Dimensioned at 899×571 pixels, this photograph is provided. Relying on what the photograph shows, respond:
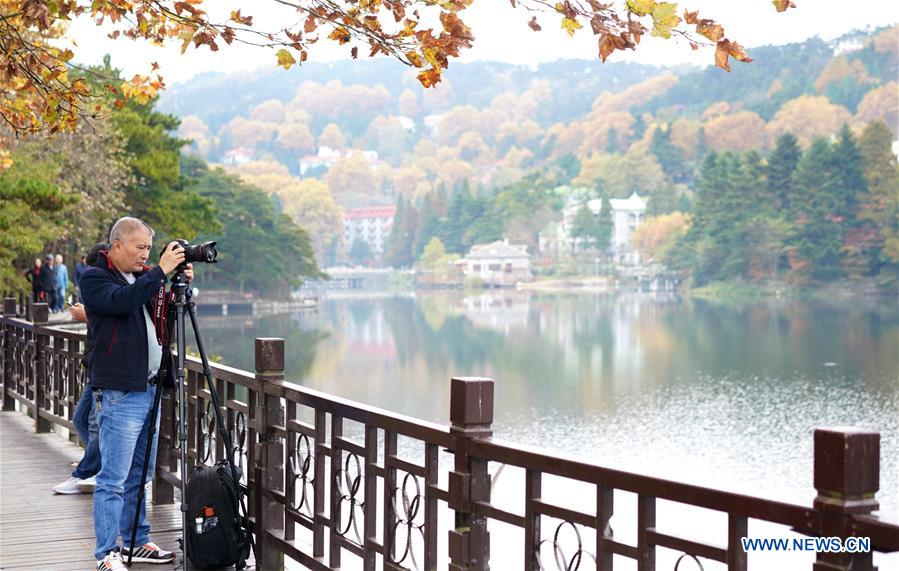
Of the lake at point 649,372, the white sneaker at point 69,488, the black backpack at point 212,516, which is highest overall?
the black backpack at point 212,516

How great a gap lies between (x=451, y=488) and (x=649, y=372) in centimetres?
4169

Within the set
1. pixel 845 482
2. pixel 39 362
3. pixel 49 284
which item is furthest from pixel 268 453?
pixel 49 284

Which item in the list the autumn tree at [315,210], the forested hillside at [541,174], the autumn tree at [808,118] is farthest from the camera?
the autumn tree at [315,210]

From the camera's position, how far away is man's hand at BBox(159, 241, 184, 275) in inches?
162

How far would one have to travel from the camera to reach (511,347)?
5769cm

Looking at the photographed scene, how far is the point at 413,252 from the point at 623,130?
95.3 feet

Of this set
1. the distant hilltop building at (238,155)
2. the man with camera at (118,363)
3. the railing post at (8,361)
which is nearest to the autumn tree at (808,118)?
the distant hilltop building at (238,155)

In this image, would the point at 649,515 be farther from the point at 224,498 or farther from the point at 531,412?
the point at 531,412

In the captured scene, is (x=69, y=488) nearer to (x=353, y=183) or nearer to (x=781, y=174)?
(x=781, y=174)

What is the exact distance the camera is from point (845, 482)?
87.9 inches

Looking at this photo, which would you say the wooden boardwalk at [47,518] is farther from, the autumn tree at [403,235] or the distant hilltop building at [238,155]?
the distant hilltop building at [238,155]

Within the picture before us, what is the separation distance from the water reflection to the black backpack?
248 centimetres

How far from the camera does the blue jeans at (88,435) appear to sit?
5938 mm

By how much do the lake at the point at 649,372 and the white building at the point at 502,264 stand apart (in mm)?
24567
